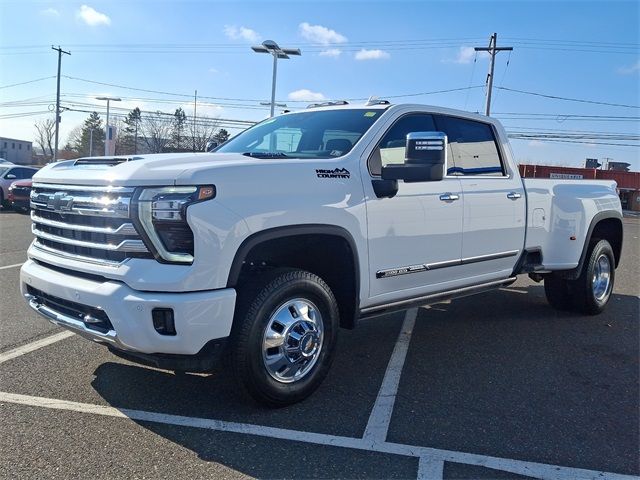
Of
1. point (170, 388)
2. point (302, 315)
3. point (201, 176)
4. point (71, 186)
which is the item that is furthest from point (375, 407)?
point (71, 186)

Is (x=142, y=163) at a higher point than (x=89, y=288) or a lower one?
higher

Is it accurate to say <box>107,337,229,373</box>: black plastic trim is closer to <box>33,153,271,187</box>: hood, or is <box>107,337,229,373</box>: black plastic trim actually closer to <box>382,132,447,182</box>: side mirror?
<box>33,153,271,187</box>: hood

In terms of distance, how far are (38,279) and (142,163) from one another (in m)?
1.09

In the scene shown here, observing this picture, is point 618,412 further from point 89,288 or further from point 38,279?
point 38,279

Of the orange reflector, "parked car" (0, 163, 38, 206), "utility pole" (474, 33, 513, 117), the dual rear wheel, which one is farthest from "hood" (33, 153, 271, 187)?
"utility pole" (474, 33, 513, 117)

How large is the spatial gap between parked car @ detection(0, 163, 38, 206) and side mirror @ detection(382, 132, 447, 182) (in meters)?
16.7

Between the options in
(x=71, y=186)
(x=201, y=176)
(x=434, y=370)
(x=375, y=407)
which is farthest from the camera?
(x=434, y=370)

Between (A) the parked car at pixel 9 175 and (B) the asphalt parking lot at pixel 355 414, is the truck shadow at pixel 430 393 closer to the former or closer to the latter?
(B) the asphalt parking lot at pixel 355 414

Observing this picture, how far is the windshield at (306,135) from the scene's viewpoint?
408 centimetres

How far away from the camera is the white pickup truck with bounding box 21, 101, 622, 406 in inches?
116

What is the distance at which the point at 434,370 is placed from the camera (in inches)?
170

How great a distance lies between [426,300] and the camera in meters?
4.42

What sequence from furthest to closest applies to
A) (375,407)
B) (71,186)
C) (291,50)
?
(291,50), (375,407), (71,186)

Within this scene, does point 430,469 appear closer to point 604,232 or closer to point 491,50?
point 604,232
